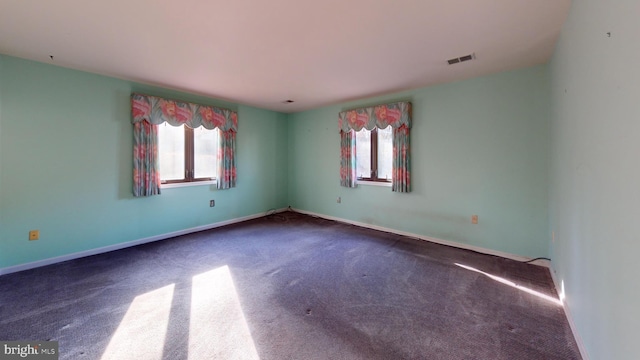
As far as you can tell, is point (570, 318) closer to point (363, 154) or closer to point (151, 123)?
point (363, 154)

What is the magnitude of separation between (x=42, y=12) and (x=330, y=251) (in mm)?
3536

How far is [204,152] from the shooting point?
4434 mm

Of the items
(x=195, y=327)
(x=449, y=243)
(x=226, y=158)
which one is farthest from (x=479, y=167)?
(x=226, y=158)

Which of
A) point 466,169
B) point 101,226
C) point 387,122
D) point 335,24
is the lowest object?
point 101,226

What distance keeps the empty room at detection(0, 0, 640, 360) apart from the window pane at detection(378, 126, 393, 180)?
0.09ft

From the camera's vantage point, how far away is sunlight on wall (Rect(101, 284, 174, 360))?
1.57 metres

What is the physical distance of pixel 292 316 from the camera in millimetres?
1947

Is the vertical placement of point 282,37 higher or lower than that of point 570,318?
higher

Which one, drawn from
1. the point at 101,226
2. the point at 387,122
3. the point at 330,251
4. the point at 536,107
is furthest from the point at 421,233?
the point at 101,226

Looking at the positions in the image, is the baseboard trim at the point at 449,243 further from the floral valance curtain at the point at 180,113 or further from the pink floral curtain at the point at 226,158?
the floral valance curtain at the point at 180,113

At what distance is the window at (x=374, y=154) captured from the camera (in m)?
4.31

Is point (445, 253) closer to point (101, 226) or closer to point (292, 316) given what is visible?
point (292, 316)

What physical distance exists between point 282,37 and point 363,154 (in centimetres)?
278

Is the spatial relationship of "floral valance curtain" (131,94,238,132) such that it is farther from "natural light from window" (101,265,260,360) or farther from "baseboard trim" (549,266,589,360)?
"baseboard trim" (549,266,589,360)
